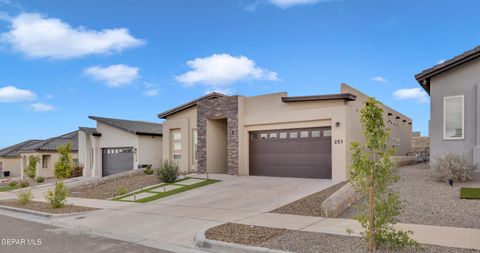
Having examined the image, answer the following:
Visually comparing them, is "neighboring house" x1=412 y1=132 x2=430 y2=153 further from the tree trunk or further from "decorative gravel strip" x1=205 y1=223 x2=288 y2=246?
the tree trunk

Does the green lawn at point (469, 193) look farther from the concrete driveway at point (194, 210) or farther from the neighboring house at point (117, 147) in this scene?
the neighboring house at point (117, 147)

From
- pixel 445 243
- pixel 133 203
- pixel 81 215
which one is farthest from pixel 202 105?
pixel 445 243

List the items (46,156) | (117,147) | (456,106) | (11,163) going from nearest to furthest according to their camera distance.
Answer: (456,106)
(117,147)
(46,156)
(11,163)

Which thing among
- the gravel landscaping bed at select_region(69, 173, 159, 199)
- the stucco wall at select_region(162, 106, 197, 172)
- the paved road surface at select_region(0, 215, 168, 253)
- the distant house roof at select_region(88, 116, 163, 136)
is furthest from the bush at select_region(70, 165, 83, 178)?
the paved road surface at select_region(0, 215, 168, 253)

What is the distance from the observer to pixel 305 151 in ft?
61.1

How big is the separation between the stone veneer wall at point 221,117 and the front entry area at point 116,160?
757cm

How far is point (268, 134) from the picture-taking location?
20047 millimetres

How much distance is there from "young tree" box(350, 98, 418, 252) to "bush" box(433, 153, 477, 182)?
7.98 metres

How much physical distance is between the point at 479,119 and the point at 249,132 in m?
10.9

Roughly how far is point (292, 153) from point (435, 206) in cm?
904

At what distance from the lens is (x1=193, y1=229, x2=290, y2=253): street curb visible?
24.1ft

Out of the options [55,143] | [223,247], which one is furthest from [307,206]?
[55,143]

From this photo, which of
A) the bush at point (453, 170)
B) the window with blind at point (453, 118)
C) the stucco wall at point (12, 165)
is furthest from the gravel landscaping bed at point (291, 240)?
the stucco wall at point (12, 165)

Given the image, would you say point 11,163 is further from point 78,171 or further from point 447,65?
point 447,65
